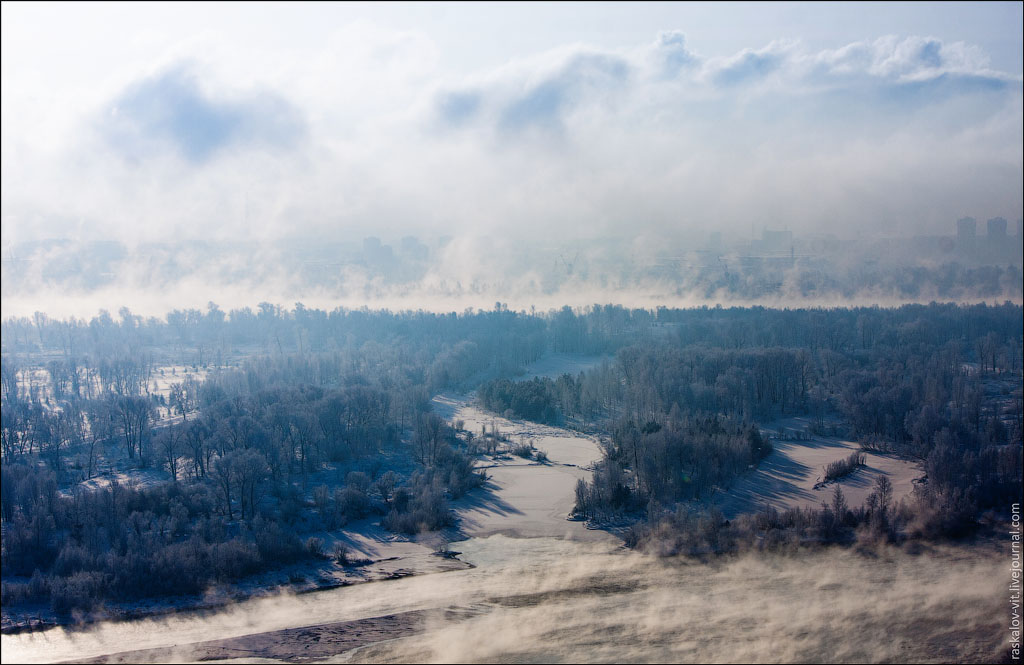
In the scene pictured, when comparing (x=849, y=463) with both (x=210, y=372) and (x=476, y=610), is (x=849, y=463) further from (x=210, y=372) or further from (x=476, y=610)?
(x=210, y=372)

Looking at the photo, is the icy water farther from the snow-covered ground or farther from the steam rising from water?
the snow-covered ground

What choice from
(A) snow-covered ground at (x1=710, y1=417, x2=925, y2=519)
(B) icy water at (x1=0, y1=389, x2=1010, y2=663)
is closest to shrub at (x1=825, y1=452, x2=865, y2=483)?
(A) snow-covered ground at (x1=710, y1=417, x2=925, y2=519)

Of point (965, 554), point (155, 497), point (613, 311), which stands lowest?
point (965, 554)

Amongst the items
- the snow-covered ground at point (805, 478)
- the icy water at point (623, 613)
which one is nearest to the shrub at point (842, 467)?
the snow-covered ground at point (805, 478)

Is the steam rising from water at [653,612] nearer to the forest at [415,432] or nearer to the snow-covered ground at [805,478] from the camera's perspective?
the forest at [415,432]

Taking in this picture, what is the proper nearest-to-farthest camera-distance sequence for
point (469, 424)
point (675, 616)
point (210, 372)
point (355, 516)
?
point (675, 616) → point (355, 516) → point (469, 424) → point (210, 372)

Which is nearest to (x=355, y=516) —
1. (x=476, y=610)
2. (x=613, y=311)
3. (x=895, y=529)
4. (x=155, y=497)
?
(x=155, y=497)
